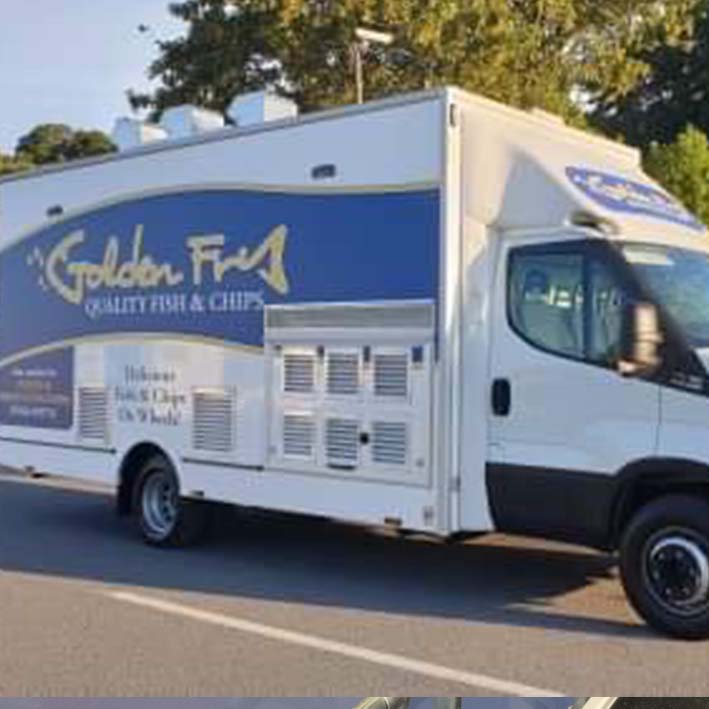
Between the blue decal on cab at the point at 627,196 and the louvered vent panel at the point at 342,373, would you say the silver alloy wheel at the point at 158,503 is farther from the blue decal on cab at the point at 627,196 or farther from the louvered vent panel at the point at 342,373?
the blue decal on cab at the point at 627,196

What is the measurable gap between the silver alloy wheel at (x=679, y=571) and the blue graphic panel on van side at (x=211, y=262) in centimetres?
209

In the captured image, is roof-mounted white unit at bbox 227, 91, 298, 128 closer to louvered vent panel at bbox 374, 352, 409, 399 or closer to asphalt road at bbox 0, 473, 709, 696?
louvered vent panel at bbox 374, 352, 409, 399

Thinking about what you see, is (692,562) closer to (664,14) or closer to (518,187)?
(518,187)

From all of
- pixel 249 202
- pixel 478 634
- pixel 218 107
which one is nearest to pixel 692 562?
pixel 478 634

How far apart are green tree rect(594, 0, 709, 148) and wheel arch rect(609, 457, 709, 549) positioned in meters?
44.3

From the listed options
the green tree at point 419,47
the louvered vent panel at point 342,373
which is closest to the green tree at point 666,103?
the green tree at point 419,47

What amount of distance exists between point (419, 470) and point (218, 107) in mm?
19338

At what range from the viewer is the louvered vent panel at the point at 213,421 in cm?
997

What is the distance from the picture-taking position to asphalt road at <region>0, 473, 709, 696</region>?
21.9 feet

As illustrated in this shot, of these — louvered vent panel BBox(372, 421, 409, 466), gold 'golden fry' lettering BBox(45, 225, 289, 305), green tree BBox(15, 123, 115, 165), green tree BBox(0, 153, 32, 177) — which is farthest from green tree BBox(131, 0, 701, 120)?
green tree BBox(0, 153, 32, 177)

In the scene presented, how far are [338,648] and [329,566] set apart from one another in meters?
2.54

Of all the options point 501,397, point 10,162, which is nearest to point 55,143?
point 10,162

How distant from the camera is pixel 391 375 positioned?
884cm

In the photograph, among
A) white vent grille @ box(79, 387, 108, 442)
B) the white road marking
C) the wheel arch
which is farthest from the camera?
white vent grille @ box(79, 387, 108, 442)
